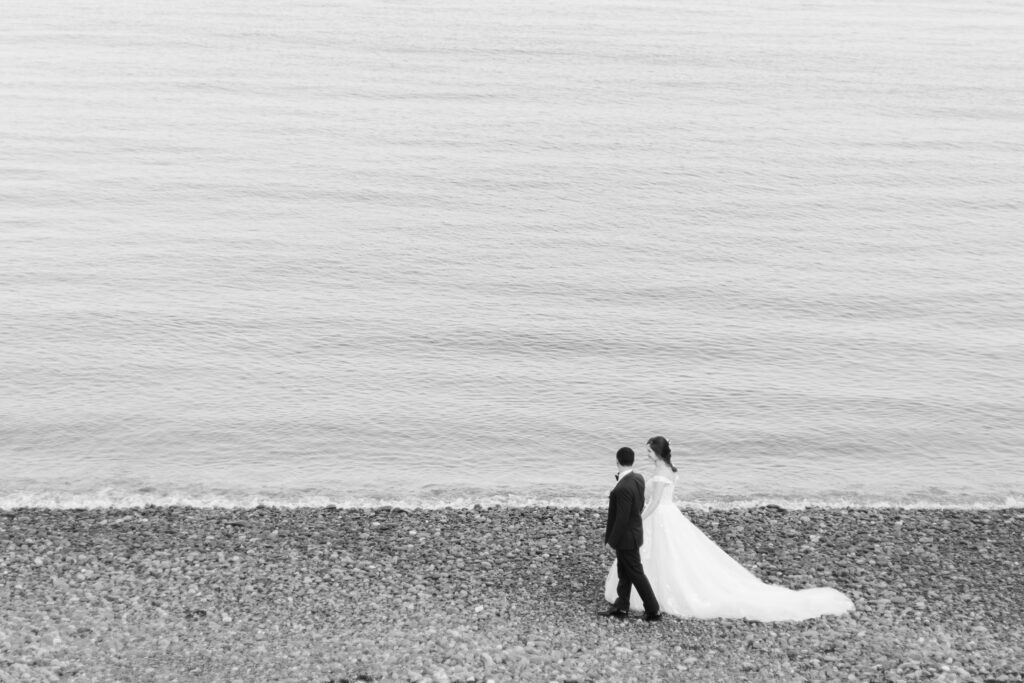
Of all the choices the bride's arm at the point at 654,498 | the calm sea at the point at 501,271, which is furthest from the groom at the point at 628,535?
the calm sea at the point at 501,271

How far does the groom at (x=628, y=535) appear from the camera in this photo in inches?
639

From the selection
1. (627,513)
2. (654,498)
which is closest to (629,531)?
(627,513)

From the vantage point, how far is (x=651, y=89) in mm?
79500

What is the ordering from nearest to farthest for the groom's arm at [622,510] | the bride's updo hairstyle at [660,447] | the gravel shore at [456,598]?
the gravel shore at [456,598] < the bride's updo hairstyle at [660,447] < the groom's arm at [622,510]

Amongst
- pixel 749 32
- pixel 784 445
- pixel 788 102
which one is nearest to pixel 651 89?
pixel 788 102

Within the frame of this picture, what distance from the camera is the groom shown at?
16219 millimetres

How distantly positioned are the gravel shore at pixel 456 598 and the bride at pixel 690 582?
0.32 meters

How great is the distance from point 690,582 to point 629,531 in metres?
1.46

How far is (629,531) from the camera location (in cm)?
1630

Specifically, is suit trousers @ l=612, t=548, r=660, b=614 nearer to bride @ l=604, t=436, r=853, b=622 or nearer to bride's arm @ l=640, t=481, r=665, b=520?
bride @ l=604, t=436, r=853, b=622

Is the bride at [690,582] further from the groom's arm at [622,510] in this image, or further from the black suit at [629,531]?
the groom's arm at [622,510]

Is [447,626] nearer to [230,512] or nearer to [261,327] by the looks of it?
[230,512]

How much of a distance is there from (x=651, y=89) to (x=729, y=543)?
62101mm

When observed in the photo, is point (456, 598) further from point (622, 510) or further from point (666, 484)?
point (666, 484)
